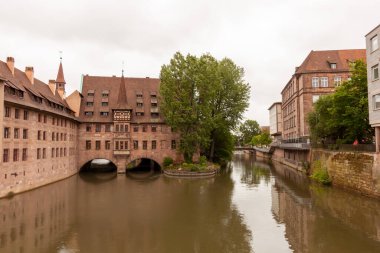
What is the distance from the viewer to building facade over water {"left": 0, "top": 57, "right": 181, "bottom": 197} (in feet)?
103

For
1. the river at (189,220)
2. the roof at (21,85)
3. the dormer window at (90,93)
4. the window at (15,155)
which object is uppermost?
the dormer window at (90,93)

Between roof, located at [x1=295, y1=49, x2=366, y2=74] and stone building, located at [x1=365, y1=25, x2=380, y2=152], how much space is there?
1133 inches

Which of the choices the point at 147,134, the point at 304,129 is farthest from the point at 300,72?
the point at 147,134

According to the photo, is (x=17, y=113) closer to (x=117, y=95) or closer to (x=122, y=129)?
(x=122, y=129)

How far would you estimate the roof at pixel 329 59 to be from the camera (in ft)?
181

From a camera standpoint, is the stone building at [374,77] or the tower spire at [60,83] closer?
the stone building at [374,77]

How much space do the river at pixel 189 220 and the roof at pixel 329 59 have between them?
2884cm

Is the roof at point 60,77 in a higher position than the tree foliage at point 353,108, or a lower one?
higher


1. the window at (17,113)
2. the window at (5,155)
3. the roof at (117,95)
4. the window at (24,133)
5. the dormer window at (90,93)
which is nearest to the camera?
the window at (5,155)

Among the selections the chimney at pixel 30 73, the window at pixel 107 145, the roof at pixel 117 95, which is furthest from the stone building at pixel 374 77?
the chimney at pixel 30 73

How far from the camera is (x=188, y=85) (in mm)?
45594

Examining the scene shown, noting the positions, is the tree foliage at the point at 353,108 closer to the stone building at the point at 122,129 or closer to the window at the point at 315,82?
the window at the point at 315,82

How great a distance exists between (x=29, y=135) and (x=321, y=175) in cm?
3199

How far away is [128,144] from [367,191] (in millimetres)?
33169
